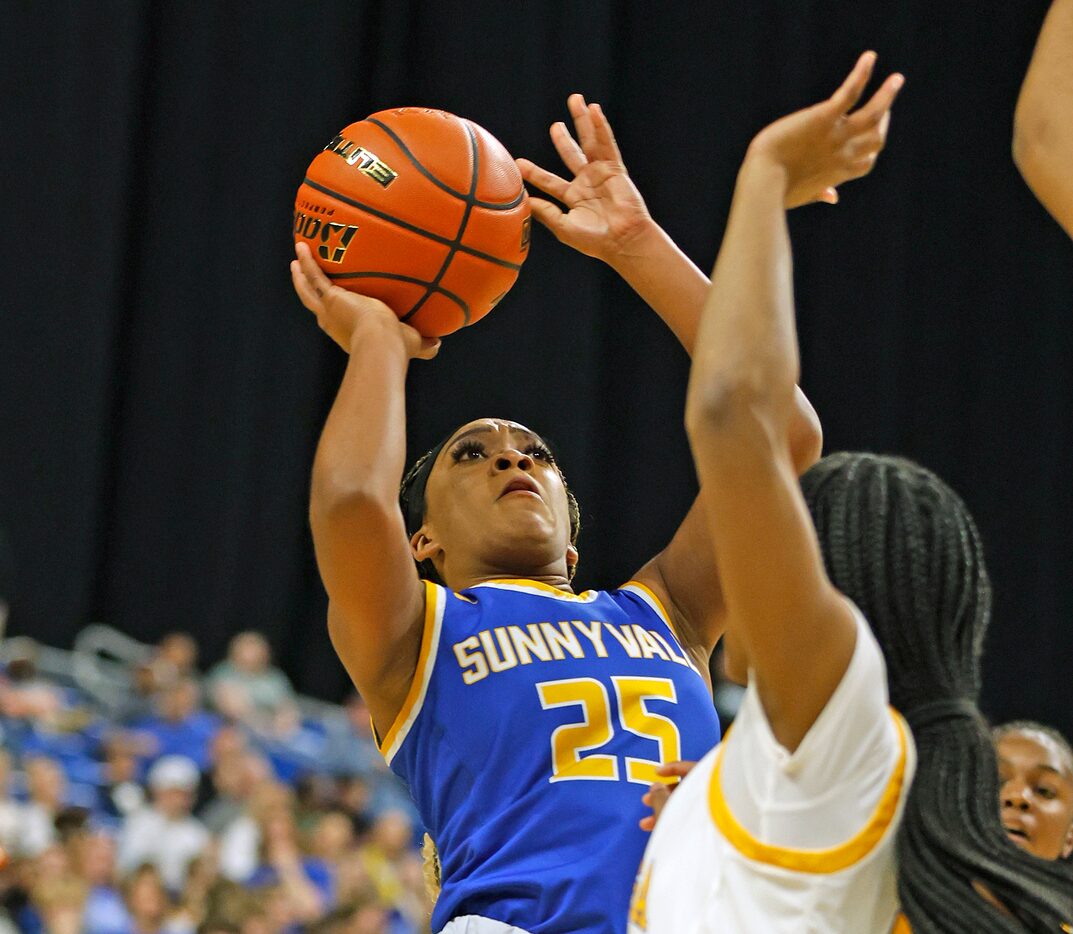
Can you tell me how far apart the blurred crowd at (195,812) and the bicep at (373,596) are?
451cm

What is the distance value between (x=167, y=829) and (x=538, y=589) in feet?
19.7

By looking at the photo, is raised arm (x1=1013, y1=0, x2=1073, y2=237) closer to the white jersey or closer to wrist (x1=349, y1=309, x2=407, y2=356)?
the white jersey

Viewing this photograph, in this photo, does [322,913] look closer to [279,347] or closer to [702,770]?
[279,347]

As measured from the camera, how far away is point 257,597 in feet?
41.2

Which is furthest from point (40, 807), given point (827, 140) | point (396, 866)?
point (827, 140)

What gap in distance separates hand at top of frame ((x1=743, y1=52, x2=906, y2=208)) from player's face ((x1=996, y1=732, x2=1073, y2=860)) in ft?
7.80

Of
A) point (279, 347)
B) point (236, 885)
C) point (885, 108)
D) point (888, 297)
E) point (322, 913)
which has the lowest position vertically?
point (322, 913)

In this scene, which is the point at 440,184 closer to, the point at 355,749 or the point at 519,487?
the point at 519,487

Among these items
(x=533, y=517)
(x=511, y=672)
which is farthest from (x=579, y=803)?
(x=533, y=517)

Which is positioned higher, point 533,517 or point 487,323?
point 533,517

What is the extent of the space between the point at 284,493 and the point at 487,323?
6.91 ft

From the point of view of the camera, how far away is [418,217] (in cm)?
318

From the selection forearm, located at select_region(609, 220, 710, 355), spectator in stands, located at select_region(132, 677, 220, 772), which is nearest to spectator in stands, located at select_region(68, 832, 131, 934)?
spectator in stands, located at select_region(132, 677, 220, 772)

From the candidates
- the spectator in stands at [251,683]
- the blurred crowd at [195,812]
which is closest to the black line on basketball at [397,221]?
the blurred crowd at [195,812]
